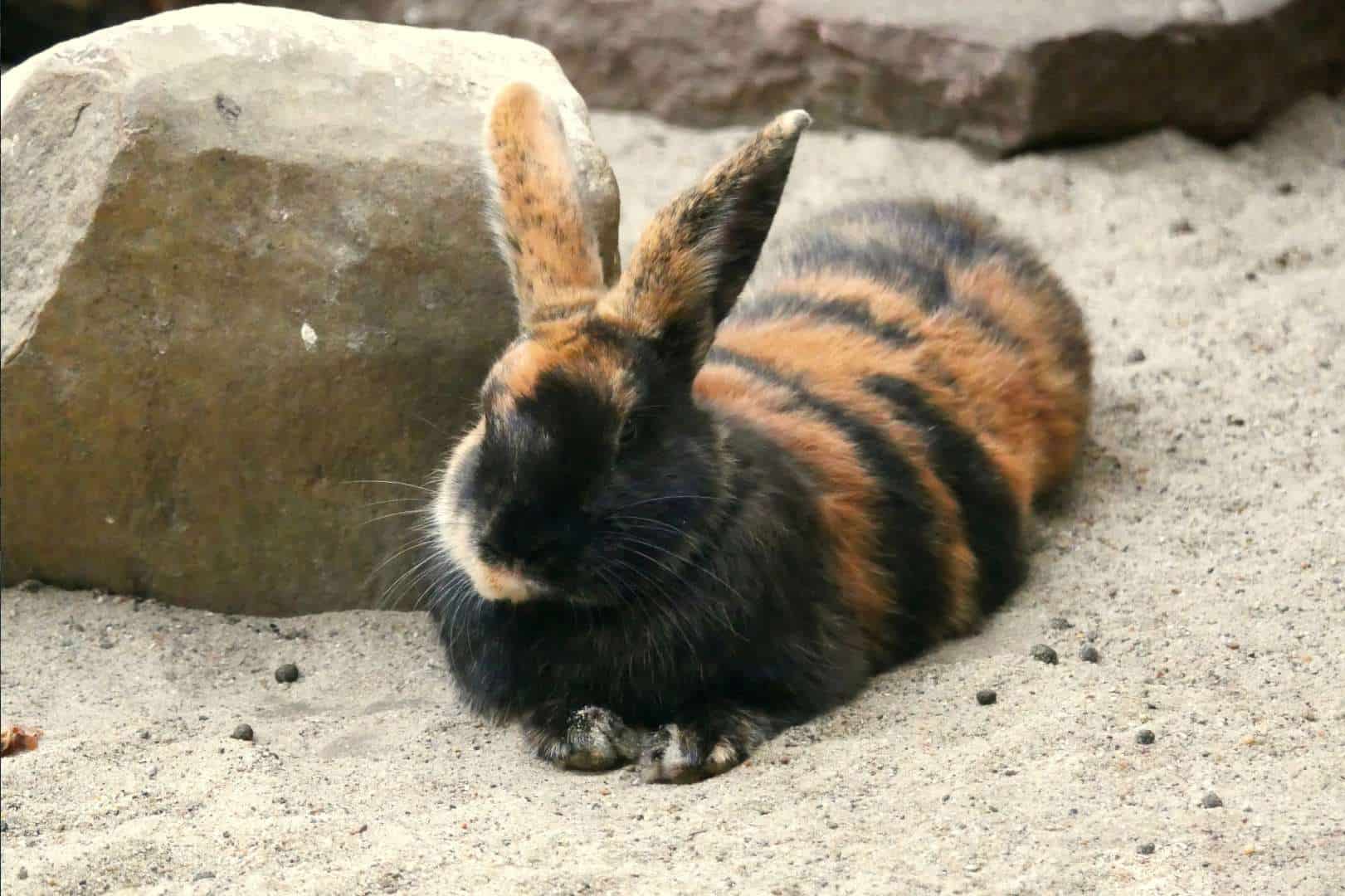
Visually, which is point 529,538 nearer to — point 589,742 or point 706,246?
point 589,742

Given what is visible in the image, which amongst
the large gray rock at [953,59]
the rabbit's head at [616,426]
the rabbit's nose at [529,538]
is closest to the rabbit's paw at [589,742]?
the rabbit's head at [616,426]

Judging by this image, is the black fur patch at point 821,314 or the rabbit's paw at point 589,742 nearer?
the rabbit's paw at point 589,742

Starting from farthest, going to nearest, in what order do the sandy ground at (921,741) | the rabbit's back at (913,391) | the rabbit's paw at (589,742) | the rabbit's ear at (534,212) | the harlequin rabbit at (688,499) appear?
the rabbit's back at (913,391)
the rabbit's ear at (534,212)
the rabbit's paw at (589,742)
the harlequin rabbit at (688,499)
the sandy ground at (921,741)

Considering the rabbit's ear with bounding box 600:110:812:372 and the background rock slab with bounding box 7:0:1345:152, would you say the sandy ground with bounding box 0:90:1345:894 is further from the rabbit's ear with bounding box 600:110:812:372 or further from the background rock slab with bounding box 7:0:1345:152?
the background rock slab with bounding box 7:0:1345:152

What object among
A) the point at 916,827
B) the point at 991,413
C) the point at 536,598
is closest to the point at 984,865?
the point at 916,827

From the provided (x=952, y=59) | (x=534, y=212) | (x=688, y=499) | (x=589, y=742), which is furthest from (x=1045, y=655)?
(x=952, y=59)

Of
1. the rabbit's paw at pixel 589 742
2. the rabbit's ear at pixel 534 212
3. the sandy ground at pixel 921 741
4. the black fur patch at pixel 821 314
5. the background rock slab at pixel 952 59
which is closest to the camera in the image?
the sandy ground at pixel 921 741

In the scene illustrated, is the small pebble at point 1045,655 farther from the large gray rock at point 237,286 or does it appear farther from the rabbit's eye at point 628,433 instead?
the large gray rock at point 237,286

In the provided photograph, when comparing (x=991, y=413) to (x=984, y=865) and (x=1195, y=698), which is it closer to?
(x=1195, y=698)

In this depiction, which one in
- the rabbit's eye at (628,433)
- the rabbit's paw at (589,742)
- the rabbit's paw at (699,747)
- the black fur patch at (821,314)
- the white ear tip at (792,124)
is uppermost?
the white ear tip at (792,124)
